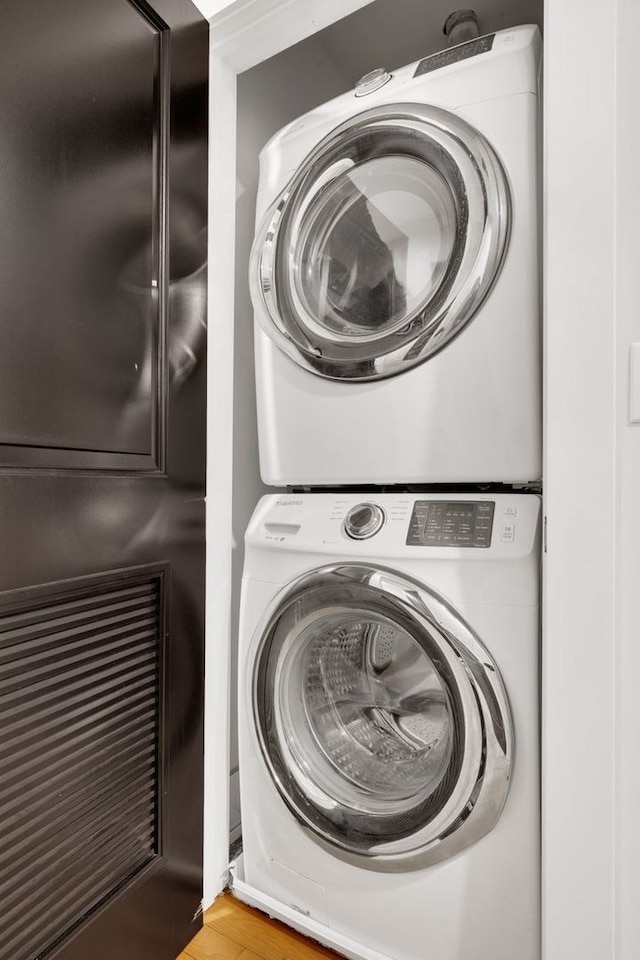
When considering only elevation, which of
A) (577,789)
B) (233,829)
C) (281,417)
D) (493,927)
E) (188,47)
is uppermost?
(188,47)

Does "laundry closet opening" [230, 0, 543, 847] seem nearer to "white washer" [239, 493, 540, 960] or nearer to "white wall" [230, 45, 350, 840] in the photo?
"white wall" [230, 45, 350, 840]

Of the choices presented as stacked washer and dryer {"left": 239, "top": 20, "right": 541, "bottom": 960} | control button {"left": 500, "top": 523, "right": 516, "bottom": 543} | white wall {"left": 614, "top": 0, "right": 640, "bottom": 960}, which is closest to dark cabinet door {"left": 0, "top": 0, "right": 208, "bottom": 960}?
stacked washer and dryer {"left": 239, "top": 20, "right": 541, "bottom": 960}

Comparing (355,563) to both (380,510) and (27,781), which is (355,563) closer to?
(380,510)

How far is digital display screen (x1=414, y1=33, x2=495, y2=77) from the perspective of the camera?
1028mm

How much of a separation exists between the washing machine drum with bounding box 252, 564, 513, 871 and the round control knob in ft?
0.23

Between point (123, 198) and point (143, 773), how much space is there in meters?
1.08

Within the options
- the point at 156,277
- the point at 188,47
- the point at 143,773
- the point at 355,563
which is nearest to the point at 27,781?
the point at 143,773

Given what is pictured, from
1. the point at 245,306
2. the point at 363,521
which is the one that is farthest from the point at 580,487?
the point at 245,306

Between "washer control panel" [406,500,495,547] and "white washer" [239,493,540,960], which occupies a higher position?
"washer control panel" [406,500,495,547]

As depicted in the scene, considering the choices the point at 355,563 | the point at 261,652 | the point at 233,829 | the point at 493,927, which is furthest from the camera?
the point at 233,829

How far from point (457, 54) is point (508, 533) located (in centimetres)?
93

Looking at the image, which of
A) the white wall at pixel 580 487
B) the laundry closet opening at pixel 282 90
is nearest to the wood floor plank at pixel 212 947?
the laundry closet opening at pixel 282 90

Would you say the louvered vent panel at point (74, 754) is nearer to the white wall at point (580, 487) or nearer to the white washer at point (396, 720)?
the white washer at point (396, 720)

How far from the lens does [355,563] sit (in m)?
1.04
